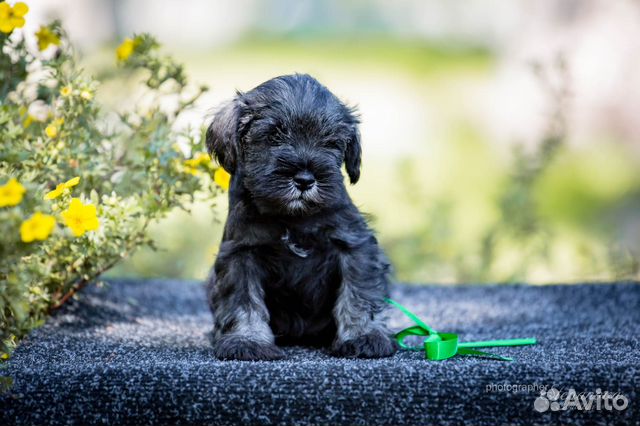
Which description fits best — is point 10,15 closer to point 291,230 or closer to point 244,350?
point 291,230

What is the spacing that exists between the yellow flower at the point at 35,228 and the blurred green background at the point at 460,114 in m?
1.28

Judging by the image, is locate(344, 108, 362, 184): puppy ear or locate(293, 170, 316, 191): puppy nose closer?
locate(293, 170, 316, 191): puppy nose

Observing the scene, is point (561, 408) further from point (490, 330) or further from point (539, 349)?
point (490, 330)

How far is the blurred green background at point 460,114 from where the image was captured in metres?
6.30

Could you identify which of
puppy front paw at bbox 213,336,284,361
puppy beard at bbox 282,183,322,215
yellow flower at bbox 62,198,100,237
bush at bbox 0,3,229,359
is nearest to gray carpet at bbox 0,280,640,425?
puppy front paw at bbox 213,336,284,361

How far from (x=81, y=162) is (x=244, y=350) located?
3.87 ft

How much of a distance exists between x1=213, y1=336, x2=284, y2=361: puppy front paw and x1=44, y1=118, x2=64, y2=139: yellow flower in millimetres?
1178

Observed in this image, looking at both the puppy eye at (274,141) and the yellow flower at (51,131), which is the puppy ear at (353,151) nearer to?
the puppy eye at (274,141)

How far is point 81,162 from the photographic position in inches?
143

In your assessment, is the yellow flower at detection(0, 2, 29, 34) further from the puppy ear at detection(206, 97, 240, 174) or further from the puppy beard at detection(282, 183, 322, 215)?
the puppy beard at detection(282, 183, 322, 215)

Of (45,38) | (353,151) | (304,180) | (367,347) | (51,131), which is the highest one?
(45,38)

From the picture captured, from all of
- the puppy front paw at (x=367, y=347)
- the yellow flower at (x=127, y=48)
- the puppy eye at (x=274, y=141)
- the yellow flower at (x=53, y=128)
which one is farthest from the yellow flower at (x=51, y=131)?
the puppy front paw at (x=367, y=347)

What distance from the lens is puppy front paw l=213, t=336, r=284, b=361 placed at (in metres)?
3.19

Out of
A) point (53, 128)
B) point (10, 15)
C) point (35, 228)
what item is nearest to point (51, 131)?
point (53, 128)
